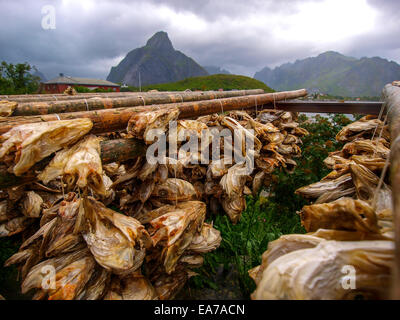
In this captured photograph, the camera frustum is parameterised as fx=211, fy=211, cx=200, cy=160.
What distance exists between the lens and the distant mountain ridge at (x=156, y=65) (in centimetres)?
11975

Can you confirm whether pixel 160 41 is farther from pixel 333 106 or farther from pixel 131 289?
pixel 131 289

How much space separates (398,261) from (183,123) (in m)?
2.26

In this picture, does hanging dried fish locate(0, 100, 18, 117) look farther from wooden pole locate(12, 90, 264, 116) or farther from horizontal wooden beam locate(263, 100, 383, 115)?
horizontal wooden beam locate(263, 100, 383, 115)

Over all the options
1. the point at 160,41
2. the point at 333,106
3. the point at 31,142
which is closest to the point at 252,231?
the point at 31,142

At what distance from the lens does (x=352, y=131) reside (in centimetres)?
332

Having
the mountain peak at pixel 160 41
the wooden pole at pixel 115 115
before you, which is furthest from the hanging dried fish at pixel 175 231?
the mountain peak at pixel 160 41

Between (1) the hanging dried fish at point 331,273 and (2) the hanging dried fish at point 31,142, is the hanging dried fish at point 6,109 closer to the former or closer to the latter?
(2) the hanging dried fish at point 31,142

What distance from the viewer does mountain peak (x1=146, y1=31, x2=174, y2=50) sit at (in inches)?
5408

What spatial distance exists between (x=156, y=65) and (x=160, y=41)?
27.5m

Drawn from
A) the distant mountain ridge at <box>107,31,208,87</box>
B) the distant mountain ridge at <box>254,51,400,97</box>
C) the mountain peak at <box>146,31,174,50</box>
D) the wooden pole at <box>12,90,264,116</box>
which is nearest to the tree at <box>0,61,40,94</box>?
the wooden pole at <box>12,90,264,116</box>

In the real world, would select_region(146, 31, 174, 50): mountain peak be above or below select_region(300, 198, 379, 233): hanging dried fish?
above

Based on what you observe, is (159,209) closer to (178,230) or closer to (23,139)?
(178,230)

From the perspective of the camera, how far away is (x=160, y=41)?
5472 inches

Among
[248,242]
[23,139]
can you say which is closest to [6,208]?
[23,139]
